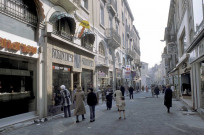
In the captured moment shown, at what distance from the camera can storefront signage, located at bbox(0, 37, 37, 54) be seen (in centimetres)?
793

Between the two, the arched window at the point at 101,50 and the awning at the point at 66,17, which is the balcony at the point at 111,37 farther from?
the awning at the point at 66,17

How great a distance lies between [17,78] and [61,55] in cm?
381

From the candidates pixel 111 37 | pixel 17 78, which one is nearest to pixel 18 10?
pixel 17 78

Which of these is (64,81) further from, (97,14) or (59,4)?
(97,14)

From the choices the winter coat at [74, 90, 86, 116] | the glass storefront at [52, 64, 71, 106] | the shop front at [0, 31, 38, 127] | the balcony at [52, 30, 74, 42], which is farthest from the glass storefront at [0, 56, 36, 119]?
the balcony at [52, 30, 74, 42]

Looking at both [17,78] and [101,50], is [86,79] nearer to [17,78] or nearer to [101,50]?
[101,50]

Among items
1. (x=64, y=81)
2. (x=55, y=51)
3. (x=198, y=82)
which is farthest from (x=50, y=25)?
(x=198, y=82)

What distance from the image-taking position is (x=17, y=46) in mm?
8680

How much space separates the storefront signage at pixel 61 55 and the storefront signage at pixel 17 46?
1830mm

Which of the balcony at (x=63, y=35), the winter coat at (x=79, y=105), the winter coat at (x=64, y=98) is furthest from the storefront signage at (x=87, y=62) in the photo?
the winter coat at (x=79, y=105)

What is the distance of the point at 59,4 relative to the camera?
12.8 metres

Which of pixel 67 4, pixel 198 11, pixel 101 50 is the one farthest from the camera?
pixel 101 50

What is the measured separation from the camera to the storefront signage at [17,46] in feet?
26.0

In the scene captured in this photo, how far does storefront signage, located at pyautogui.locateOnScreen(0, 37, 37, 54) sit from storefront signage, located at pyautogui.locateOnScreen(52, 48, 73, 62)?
183 centimetres
